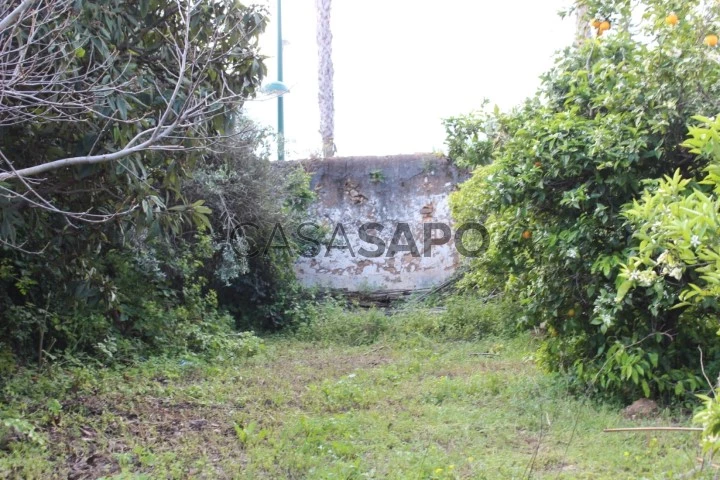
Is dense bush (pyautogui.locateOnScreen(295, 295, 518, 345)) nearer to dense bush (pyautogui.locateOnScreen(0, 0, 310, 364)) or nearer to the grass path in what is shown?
dense bush (pyautogui.locateOnScreen(0, 0, 310, 364))

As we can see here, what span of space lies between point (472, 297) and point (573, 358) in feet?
15.0

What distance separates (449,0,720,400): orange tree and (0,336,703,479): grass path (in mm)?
501

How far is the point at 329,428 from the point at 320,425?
69mm

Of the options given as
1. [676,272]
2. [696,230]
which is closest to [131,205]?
[676,272]

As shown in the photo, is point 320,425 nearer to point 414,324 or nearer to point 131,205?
point 131,205

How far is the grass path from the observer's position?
4.01 metres

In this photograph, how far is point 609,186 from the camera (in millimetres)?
4992

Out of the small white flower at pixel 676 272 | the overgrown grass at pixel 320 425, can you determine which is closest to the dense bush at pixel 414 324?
the overgrown grass at pixel 320 425

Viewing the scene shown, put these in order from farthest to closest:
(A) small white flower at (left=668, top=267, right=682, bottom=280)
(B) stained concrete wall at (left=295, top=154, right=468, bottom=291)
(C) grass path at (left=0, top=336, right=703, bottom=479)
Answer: (B) stained concrete wall at (left=295, top=154, right=468, bottom=291), (C) grass path at (left=0, top=336, right=703, bottom=479), (A) small white flower at (left=668, top=267, right=682, bottom=280)

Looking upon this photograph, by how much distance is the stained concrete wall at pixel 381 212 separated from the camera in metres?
11.7

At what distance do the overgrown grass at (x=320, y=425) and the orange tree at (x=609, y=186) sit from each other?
49 centimetres

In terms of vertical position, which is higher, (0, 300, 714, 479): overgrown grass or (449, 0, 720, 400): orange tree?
(449, 0, 720, 400): orange tree

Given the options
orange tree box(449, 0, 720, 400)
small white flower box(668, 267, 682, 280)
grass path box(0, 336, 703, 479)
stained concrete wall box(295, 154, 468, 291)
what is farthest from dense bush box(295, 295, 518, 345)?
small white flower box(668, 267, 682, 280)

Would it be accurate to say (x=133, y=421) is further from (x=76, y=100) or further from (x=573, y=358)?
(x=573, y=358)
